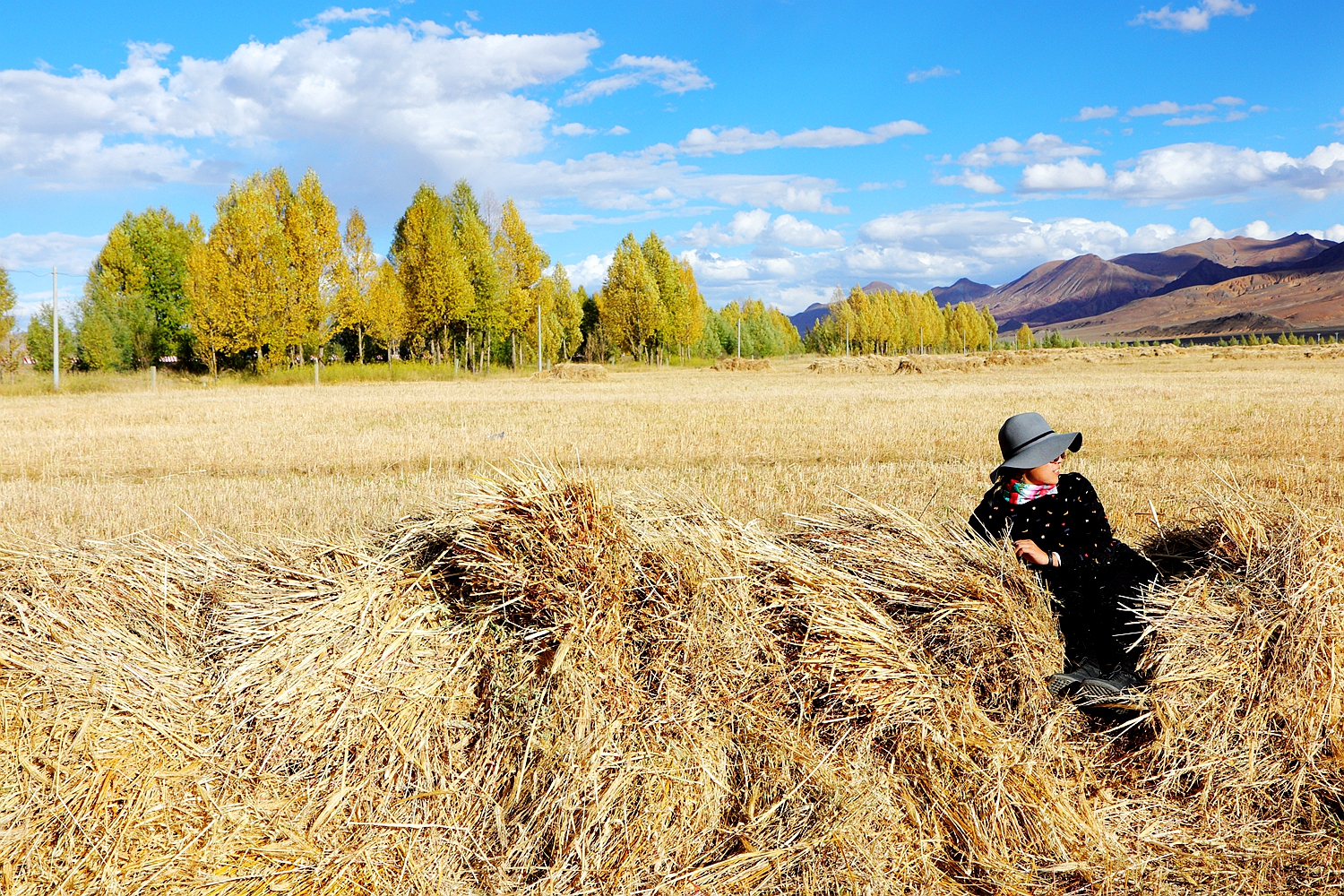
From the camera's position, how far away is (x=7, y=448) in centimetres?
1324

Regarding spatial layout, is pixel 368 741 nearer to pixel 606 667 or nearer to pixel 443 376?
pixel 606 667

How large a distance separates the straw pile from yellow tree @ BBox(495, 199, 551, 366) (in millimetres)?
46992

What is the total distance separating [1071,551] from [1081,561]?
80 mm

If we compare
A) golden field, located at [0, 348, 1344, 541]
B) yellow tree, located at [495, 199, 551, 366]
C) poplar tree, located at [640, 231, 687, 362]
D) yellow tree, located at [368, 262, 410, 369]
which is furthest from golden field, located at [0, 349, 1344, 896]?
poplar tree, located at [640, 231, 687, 362]

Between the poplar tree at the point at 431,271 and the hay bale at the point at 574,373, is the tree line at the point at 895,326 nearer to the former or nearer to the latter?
the hay bale at the point at 574,373

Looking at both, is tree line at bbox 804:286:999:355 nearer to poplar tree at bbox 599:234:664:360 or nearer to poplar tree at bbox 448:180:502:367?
poplar tree at bbox 599:234:664:360

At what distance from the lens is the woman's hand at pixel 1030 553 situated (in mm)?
3787

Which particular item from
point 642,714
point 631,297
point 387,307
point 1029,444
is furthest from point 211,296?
point 642,714

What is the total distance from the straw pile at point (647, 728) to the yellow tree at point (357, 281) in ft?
130

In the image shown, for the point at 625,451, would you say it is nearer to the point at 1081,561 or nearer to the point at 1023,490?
the point at 1023,490

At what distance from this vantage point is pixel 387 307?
42969 mm

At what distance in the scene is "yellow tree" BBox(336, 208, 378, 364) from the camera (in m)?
40.3

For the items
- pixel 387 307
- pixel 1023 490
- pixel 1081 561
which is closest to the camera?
pixel 1081 561

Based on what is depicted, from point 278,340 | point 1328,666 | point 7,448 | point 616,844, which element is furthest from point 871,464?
point 278,340
